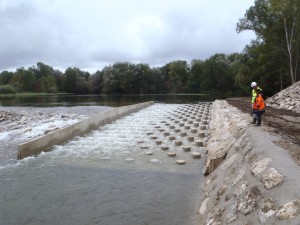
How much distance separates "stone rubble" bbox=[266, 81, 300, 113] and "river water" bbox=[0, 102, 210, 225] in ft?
30.6

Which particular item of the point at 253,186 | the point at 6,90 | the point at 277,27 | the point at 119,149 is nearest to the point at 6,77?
the point at 6,90

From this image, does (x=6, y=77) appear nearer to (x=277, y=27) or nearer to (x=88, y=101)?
(x=88, y=101)

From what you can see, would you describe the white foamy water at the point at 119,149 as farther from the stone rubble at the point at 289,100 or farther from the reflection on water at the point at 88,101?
the reflection on water at the point at 88,101

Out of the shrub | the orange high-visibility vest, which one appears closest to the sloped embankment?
the orange high-visibility vest

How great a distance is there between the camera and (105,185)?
27.3 feet

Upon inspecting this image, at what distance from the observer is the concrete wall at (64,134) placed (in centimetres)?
1125

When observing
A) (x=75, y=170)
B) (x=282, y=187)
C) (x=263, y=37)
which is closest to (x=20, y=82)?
(x=263, y=37)

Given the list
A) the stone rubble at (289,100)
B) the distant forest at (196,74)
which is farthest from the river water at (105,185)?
the distant forest at (196,74)

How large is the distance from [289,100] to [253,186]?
57.3 feet

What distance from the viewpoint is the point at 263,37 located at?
122 feet

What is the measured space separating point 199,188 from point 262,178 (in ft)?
9.51

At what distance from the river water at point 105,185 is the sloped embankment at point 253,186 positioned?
0.59m

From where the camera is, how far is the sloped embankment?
4.28m

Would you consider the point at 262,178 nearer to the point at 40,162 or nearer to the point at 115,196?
the point at 115,196
